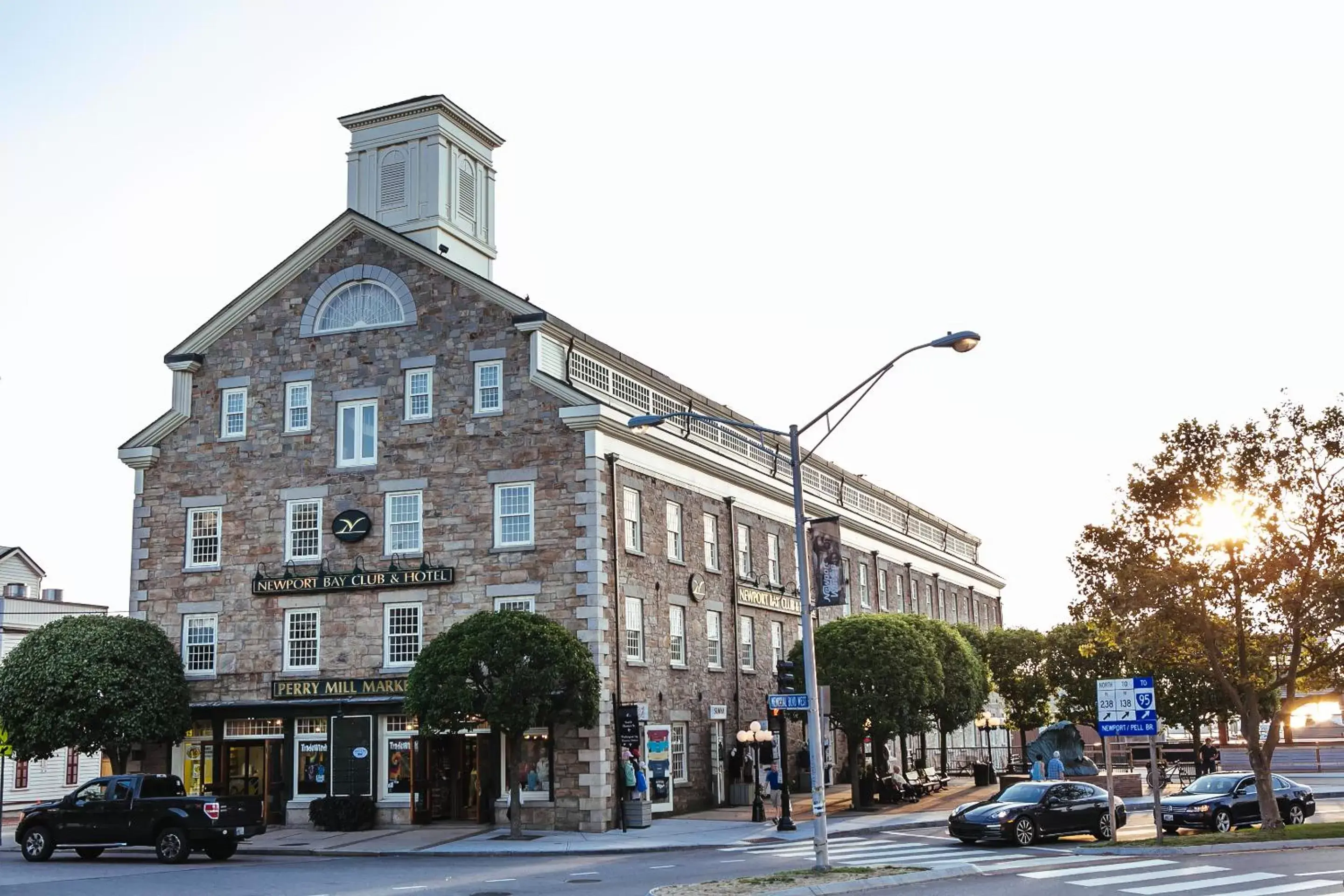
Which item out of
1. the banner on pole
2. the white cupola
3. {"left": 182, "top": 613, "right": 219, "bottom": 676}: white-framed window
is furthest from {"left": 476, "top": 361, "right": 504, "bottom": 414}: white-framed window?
the banner on pole

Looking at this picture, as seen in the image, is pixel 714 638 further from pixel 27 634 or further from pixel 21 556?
pixel 21 556

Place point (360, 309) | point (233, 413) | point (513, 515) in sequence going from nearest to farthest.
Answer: point (513, 515)
point (360, 309)
point (233, 413)

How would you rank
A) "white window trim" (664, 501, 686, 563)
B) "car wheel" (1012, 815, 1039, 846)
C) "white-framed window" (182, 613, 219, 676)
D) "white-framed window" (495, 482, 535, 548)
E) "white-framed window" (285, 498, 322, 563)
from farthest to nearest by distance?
"white window trim" (664, 501, 686, 563) < "white-framed window" (182, 613, 219, 676) < "white-framed window" (285, 498, 322, 563) < "white-framed window" (495, 482, 535, 548) < "car wheel" (1012, 815, 1039, 846)

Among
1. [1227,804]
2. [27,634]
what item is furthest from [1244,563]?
[27,634]

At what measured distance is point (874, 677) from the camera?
41.2 meters

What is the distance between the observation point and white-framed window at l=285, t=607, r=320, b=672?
39062 mm

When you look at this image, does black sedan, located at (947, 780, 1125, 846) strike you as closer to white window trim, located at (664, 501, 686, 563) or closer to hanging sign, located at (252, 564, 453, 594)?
white window trim, located at (664, 501, 686, 563)

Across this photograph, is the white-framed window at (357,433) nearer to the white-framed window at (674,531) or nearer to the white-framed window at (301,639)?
the white-framed window at (301,639)

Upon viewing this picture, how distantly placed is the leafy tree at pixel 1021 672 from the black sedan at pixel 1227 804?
23.9 m

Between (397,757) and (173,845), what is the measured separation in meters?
8.35

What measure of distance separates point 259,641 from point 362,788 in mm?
5339

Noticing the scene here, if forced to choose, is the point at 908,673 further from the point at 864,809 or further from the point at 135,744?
the point at 135,744

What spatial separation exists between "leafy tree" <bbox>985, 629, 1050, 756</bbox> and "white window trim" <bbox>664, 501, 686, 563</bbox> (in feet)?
75.7

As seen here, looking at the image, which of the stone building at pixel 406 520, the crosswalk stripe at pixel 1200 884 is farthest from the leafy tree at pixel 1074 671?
the crosswalk stripe at pixel 1200 884
